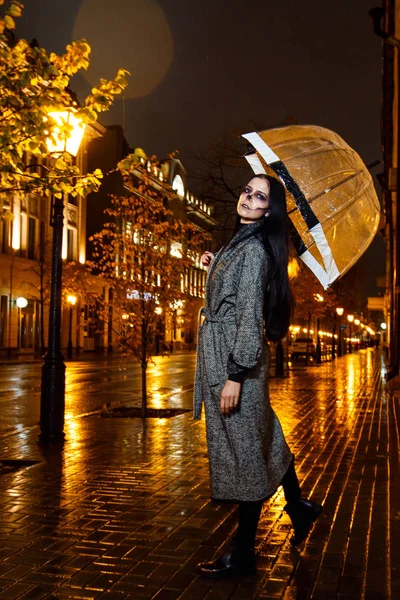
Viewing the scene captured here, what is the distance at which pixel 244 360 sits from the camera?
380cm

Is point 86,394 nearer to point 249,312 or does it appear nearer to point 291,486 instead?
point 291,486

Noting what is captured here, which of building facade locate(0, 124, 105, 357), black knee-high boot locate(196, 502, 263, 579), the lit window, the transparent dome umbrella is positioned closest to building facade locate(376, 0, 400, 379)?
the transparent dome umbrella

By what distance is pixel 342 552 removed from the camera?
14.9ft

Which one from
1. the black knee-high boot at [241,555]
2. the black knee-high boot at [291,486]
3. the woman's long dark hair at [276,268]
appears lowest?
the black knee-high boot at [241,555]

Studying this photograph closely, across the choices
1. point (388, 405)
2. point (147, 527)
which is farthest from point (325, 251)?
point (388, 405)

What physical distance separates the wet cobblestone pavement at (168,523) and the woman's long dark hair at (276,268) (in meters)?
1.39

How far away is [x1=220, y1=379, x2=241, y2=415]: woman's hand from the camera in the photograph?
384cm

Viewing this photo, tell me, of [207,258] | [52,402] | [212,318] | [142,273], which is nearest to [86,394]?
[142,273]

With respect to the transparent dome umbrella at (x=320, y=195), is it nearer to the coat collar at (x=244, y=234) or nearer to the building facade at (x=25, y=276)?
the coat collar at (x=244, y=234)

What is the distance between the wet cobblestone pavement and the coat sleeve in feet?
3.96

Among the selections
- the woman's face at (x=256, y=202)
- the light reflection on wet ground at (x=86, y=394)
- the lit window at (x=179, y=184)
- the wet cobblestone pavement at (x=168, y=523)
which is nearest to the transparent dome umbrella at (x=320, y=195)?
the woman's face at (x=256, y=202)

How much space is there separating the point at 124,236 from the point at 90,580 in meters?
9.88

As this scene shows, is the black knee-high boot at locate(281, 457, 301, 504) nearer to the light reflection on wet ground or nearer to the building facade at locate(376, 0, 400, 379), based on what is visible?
the light reflection on wet ground

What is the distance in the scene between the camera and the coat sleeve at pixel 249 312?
3807 mm
